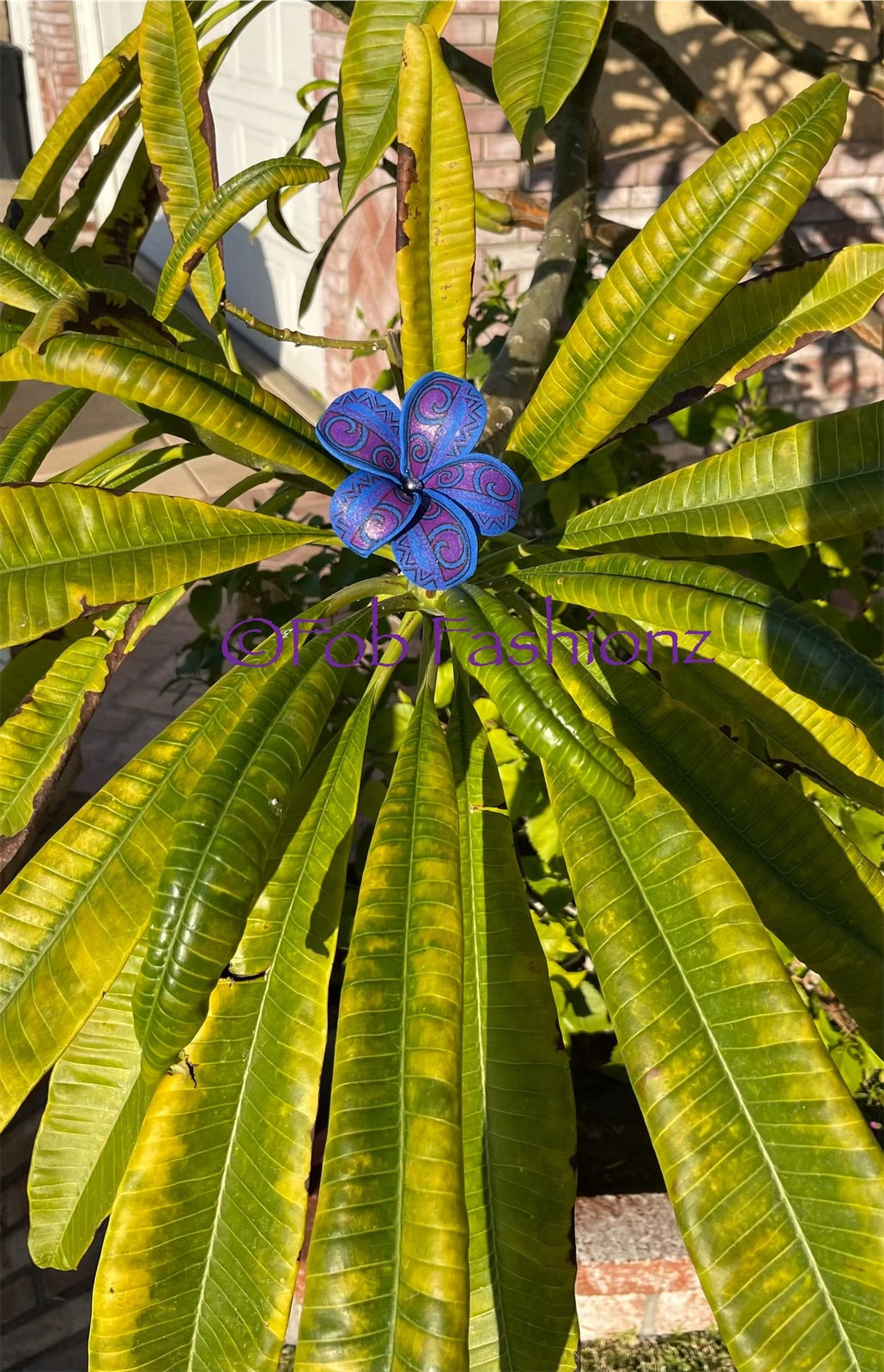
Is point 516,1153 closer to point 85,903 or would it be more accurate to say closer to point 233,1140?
point 233,1140

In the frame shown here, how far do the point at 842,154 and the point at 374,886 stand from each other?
3477 millimetres

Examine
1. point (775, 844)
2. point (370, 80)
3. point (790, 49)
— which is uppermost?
point (790, 49)

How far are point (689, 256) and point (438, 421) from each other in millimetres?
244

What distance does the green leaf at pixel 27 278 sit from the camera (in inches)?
34.4

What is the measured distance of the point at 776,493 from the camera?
835 millimetres

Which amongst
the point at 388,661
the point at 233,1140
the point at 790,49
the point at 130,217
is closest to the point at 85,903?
the point at 233,1140

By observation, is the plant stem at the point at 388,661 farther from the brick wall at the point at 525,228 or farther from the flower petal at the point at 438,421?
the brick wall at the point at 525,228

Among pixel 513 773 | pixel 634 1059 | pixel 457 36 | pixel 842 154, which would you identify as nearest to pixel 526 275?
pixel 457 36

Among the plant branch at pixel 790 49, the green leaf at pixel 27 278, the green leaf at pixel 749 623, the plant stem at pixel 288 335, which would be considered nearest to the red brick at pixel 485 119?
the plant branch at pixel 790 49

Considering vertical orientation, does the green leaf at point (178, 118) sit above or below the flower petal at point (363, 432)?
above

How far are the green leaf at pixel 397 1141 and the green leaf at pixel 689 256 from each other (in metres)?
0.42

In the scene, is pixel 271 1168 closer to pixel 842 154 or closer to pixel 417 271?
pixel 417 271

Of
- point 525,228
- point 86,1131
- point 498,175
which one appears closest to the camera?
point 86,1131

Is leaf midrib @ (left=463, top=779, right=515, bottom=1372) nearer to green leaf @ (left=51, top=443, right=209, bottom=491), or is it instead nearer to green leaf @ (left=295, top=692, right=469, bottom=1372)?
green leaf @ (left=295, top=692, right=469, bottom=1372)
